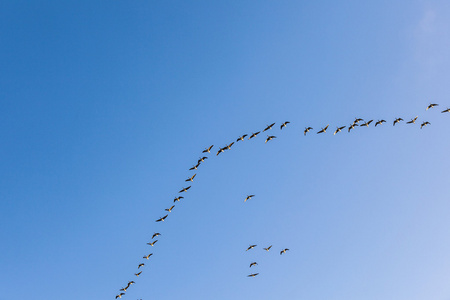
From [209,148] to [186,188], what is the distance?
863cm

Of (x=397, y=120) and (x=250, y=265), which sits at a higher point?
(x=397, y=120)

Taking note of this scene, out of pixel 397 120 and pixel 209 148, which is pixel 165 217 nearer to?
pixel 209 148

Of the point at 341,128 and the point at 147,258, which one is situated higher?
the point at 341,128

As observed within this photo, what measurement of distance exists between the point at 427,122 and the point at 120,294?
70.8 meters

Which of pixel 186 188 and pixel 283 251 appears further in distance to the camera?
pixel 283 251

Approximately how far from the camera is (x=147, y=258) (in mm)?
82688

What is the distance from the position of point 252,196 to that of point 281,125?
1468 cm

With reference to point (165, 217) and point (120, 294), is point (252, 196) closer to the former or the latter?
point (165, 217)

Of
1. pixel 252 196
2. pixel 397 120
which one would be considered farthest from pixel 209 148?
pixel 397 120

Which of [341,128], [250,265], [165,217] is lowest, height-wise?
[250,265]

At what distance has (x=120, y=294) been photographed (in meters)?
86.7

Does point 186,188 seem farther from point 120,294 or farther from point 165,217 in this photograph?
point 120,294

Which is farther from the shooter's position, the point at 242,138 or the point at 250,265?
the point at 250,265

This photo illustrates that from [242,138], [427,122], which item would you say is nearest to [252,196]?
[242,138]
